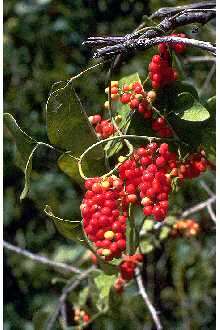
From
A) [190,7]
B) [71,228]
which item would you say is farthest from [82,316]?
[190,7]

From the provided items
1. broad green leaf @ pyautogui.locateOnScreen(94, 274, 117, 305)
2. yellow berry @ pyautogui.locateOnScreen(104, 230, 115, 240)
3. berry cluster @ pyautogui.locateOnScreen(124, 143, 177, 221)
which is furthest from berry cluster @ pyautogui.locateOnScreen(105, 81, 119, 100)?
broad green leaf @ pyautogui.locateOnScreen(94, 274, 117, 305)

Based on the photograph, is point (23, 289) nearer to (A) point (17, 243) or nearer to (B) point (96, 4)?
(A) point (17, 243)

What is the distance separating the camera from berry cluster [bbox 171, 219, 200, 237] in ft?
5.69

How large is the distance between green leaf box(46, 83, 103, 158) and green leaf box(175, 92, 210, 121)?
13 centimetres

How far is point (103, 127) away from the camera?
100cm

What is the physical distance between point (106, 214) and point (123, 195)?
0.04m

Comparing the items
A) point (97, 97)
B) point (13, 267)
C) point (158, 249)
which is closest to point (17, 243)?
point (13, 267)

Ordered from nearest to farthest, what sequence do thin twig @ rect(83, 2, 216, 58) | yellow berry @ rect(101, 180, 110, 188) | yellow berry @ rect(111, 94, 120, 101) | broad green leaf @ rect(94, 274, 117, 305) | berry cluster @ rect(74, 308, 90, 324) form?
thin twig @ rect(83, 2, 216, 58) → yellow berry @ rect(101, 180, 110, 188) → yellow berry @ rect(111, 94, 120, 101) → broad green leaf @ rect(94, 274, 117, 305) → berry cluster @ rect(74, 308, 90, 324)

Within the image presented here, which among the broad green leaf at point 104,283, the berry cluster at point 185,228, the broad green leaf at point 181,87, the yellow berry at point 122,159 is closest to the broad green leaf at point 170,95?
the broad green leaf at point 181,87

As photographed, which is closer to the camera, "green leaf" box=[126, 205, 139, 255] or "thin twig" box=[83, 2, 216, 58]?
"thin twig" box=[83, 2, 216, 58]

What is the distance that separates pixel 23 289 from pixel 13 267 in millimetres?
100

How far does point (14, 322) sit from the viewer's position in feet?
8.45

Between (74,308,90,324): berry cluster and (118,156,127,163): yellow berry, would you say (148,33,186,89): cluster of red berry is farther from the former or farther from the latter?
(74,308,90,324): berry cluster

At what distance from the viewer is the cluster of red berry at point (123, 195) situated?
2.97 feet
